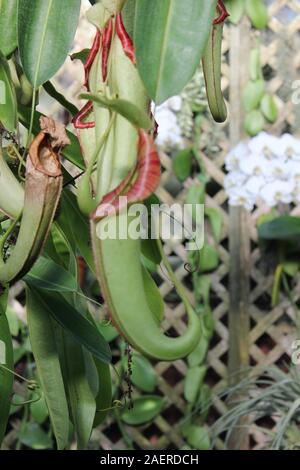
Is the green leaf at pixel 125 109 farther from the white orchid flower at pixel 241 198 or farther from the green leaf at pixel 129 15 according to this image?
the white orchid flower at pixel 241 198

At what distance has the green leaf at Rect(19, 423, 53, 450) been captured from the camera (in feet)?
6.45

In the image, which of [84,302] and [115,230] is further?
[84,302]

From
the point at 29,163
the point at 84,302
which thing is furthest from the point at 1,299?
the point at 29,163

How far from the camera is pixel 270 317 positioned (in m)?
2.05

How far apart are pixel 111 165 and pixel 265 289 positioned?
67.3 inches

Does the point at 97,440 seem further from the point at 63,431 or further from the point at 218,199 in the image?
the point at 63,431

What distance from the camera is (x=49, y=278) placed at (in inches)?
21.7

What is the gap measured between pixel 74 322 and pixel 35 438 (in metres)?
1.52

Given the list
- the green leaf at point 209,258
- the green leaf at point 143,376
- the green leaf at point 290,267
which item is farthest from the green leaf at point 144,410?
the green leaf at point 290,267

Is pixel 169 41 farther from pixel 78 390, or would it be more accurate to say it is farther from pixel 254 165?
pixel 254 165

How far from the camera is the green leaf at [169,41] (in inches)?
15.2

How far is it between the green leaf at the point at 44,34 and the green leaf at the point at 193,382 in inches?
63.7

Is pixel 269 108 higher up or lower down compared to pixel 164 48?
higher up

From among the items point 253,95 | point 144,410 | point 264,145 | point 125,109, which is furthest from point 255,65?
point 125,109
